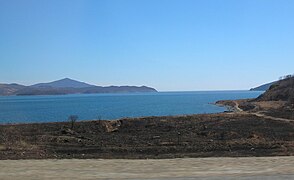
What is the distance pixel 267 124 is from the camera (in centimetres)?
3509

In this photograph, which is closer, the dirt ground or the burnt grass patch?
the dirt ground

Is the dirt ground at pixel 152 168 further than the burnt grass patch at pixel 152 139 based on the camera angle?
No

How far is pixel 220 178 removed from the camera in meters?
13.2

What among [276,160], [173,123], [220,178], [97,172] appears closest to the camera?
[220,178]

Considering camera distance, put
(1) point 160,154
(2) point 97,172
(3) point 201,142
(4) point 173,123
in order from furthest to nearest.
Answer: (4) point 173,123 → (3) point 201,142 → (1) point 160,154 → (2) point 97,172

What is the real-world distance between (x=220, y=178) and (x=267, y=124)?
75.6ft

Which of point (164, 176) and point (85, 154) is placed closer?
point (164, 176)

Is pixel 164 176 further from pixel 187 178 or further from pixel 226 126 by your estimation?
pixel 226 126

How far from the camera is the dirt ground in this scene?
13.8 meters

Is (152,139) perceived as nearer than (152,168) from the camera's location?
No

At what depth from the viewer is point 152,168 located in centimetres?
1555

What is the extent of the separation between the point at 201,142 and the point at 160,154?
4455 mm

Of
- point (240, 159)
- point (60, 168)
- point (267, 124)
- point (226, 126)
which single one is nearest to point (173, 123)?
point (226, 126)

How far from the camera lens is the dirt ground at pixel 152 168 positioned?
13.8 metres
